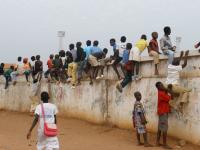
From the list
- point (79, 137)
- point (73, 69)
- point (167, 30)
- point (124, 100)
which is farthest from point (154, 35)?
point (73, 69)

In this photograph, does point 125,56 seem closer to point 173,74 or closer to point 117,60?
point 117,60

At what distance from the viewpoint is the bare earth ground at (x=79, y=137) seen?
46.8 feet

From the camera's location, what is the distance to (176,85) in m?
13.8

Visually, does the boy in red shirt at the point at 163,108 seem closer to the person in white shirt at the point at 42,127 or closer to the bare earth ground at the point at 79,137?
the bare earth ground at the point at 79,137

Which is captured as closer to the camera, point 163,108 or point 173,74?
point 163,108

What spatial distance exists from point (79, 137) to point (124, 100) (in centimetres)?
186

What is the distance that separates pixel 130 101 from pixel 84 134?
6.29 feet

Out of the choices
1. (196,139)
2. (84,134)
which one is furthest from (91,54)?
(196,139)

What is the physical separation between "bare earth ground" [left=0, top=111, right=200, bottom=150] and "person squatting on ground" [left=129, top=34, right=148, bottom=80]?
186 centimetres

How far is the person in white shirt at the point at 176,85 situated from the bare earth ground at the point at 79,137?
1.09 m

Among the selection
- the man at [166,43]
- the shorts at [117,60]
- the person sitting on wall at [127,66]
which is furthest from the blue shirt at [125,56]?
the man at [166,43]

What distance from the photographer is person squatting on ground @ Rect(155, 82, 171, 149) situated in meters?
13.6

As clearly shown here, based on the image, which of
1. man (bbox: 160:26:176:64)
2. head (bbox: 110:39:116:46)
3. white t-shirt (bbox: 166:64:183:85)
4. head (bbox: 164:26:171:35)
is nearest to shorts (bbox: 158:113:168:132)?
white t-shirt (bbox: 166:64:183:85)

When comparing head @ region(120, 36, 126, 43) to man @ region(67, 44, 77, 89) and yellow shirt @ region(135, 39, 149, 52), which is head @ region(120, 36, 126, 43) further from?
man @ region(67, 44, 77, 89)
